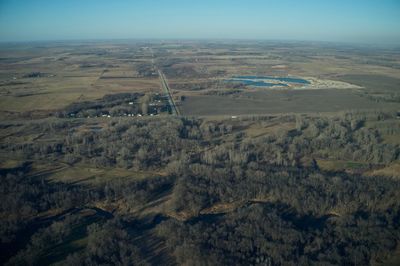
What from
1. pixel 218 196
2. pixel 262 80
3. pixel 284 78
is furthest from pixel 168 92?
pixel 218 196

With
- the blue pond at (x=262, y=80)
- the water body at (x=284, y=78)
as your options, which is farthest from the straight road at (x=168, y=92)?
the water body at (x=284, y=78)

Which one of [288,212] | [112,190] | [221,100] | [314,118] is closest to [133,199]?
[112,190]

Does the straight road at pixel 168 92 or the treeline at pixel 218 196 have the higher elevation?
the straight road at pixel 168 92

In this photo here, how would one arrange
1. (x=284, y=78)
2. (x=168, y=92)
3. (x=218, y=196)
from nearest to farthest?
(x=218, y=196)
(x=168, y=92)
(x=284, y=78)

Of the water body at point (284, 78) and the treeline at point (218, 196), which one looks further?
the water body at point (284, 78)

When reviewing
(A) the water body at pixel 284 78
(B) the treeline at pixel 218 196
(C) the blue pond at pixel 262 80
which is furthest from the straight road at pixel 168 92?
(A) the water body at pixel 284 78

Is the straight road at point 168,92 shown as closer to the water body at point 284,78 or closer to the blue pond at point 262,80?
the blue pond at point 262,80

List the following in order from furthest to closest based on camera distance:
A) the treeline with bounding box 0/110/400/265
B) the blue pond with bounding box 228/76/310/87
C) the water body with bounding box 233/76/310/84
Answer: the water body with bounding box 233/76/310/84 → the blue pond with bounding box 228/76/310/87 → the treeline with bounding box 0/110/400/265

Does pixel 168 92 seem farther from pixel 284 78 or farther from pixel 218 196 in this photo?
pixel 218 196

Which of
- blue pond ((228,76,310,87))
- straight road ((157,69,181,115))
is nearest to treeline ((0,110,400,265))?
straight road ((157,69,181,115))

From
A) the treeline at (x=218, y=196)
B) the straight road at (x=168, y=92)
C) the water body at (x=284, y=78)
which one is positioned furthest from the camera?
the water body at (x=284, y=78)

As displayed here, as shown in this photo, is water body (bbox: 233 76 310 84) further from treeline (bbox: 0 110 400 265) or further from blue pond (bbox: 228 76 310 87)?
treeline (bbox: 0 110 400 265)

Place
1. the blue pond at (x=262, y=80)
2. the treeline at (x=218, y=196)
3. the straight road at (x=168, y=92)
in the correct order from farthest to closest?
the blue pond at (x=262, y=80), the straight road at (x=168, y=92), the treeline at (x=218, y=196)
